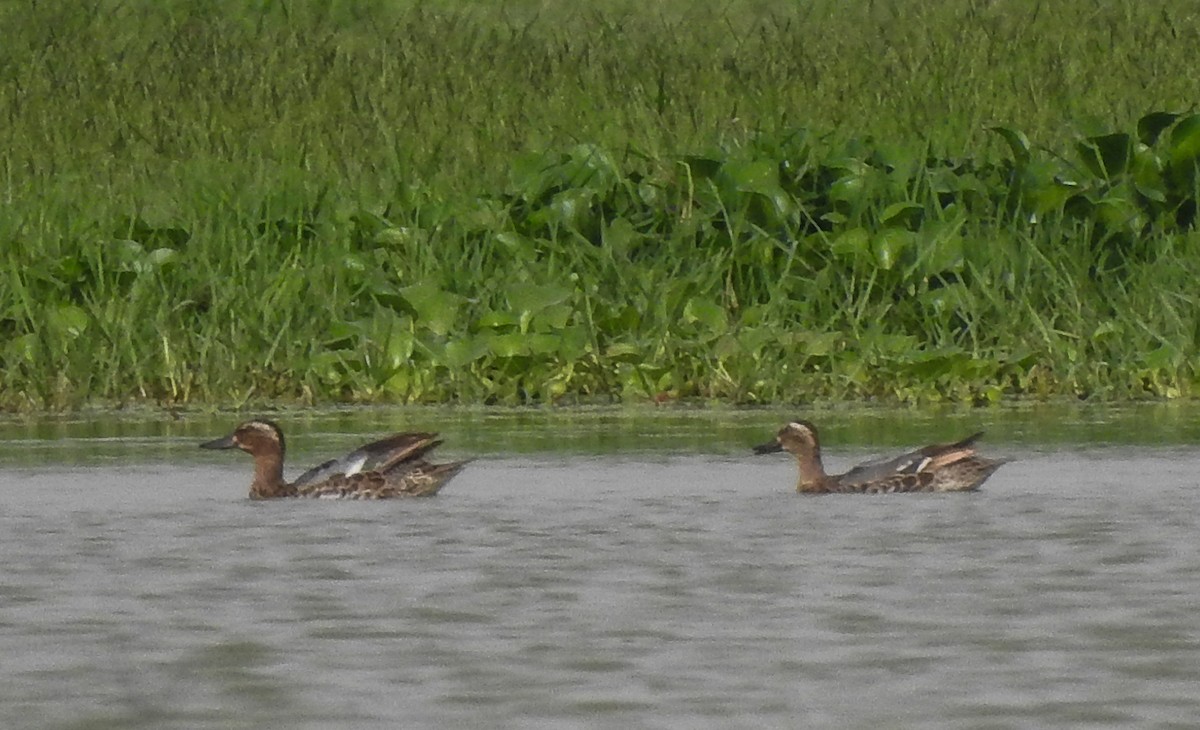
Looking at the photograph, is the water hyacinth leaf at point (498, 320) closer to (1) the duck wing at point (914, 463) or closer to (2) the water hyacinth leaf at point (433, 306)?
(2) the water hyacinth leaf at point (433, 306)

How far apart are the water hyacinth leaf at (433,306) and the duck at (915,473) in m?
2.95

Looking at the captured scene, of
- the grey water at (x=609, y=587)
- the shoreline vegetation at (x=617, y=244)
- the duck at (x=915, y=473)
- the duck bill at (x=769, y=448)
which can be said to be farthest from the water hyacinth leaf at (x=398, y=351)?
the duck at (x=915, y=473)

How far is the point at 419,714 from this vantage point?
211 inches

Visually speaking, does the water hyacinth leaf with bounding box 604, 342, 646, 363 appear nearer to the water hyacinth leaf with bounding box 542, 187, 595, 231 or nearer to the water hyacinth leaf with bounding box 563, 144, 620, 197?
the water hyacinth leaf with bounding box 542, 187, 595, 231

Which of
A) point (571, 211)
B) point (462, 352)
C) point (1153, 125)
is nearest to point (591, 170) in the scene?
point (571, 211)

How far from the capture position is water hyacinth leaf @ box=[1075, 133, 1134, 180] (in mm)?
12711

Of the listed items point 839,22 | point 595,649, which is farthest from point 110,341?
point 839,22

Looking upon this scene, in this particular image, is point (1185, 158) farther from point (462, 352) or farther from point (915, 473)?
point (915, 473)

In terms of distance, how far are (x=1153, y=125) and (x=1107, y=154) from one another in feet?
0.86

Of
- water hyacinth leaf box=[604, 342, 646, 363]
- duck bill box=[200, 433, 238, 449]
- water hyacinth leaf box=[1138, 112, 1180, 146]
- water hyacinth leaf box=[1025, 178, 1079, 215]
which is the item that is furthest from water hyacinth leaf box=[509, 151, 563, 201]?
duck bill box=[200, 433, 238, 449]

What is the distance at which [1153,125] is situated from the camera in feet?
42.1

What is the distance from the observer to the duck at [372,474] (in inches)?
351

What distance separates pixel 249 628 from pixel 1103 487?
3.17 metres

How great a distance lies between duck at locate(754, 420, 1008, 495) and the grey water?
7cm
